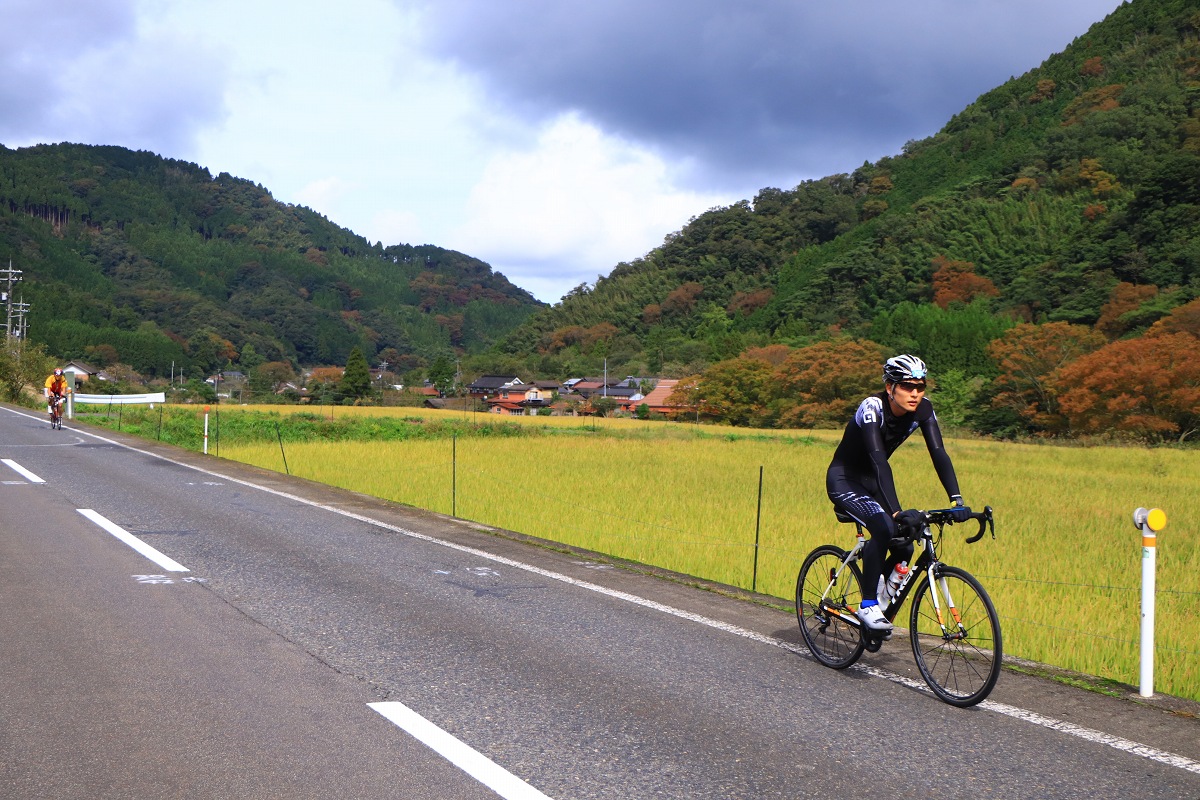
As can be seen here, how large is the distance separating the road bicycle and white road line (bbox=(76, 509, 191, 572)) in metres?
5.32

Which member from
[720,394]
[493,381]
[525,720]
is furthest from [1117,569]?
[493,381]

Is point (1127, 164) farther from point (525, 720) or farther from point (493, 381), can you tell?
point (525, 720)

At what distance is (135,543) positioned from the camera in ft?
29.0

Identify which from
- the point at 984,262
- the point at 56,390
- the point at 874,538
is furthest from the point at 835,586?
the point at 984,262

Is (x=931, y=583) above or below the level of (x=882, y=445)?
below

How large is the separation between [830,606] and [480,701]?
2219 millimetres

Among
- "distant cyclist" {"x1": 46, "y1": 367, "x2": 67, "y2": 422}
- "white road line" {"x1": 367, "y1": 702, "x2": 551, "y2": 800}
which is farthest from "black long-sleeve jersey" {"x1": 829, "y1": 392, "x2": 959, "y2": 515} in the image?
"distant cyclist" {"x1": 46, "y1": 367, "x2": 67, "y2": 422}

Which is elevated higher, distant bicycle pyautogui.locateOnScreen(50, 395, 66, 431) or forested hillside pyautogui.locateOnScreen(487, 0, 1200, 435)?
forested hillside pyautogui.locateOnScreen(487, 0, 1200, 435)

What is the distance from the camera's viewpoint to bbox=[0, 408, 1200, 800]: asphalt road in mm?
3553

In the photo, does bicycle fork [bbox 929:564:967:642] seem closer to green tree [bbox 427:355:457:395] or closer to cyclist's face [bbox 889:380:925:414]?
cyclist's face [bbox 889:380:925:414]

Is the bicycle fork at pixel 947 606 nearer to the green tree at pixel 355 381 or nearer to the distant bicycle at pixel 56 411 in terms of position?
the distant bicycle at pixel 56 411

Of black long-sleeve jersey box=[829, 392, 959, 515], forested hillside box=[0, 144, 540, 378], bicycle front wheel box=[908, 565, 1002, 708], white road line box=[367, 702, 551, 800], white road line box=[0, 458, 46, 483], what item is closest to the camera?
white road line box=[367, 702, 551, 800]

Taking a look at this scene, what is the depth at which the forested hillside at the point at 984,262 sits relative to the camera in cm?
5347

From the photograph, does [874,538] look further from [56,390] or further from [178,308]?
[178,308]
